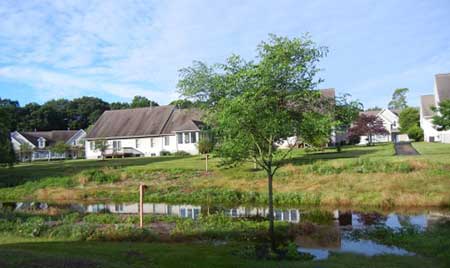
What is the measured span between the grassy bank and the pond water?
1613 millimetres

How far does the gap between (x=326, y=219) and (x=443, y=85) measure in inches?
1649

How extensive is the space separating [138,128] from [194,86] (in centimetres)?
2695

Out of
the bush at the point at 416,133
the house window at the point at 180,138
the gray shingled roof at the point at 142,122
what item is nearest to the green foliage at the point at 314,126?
the gray shingled roof at the point at 142,122

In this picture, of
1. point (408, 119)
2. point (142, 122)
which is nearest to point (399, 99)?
point (408, 119)

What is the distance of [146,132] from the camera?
182 feet

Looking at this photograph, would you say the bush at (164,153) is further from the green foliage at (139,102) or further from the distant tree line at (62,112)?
the green foliage at (139,102)

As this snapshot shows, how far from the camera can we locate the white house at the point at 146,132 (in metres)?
51.5

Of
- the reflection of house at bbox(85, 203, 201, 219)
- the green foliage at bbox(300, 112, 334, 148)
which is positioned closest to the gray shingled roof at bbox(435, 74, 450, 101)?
the reflection of house at bbox(85, 203, 201, 219)

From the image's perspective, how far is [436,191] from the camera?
19875 millimetres

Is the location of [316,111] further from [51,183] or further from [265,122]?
[51,183]

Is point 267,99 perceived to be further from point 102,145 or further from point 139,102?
point 139,102

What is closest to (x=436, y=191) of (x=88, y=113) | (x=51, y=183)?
(x=51, y=183)

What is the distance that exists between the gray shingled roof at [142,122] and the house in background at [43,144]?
14.7m

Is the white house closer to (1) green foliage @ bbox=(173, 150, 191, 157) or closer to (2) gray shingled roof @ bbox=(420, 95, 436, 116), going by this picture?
(1) green foliage @ bbox=(173, 150, 191, 157)
